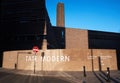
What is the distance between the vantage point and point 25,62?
23062 millimetres

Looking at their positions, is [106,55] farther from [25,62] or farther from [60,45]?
[60,45]

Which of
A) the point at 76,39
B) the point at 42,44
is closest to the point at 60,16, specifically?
the point at 76,39

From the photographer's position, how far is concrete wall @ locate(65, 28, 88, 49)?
70.6 metres

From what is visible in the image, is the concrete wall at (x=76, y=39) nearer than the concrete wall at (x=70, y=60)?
No

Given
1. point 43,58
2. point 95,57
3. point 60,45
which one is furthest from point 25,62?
point 60,45

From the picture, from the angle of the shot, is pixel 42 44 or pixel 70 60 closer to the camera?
pixel 70 60

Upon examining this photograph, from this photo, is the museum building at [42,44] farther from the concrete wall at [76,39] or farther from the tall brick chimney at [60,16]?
the tall brick chimney at [60,16]

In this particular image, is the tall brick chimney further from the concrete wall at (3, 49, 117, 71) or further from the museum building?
the concrete wall at (3, 49, 117, 71)

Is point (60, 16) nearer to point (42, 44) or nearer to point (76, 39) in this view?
point (76, 39)

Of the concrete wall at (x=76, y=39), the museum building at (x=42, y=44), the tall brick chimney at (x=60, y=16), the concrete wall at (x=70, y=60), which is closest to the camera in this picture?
the concrete wall at (x=70, y=60)

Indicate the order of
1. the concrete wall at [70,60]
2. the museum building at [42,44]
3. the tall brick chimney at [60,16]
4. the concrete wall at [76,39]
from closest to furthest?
the concrete wall at [70,60] < the museum building at [42,44] < the concrete wall at [76,39] < the tall brick chimney at [60,16]

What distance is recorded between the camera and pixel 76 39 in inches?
2815

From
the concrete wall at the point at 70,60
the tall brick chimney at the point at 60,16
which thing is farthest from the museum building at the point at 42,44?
the tall brick chimney at the point at 60,16

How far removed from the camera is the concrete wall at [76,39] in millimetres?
70562
